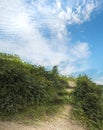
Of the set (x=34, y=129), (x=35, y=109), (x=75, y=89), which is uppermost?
(x=75, y=89)

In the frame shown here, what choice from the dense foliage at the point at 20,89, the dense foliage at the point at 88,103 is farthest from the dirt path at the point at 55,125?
the dense foliage at the point at 20,89

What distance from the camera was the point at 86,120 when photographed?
10.4 metres

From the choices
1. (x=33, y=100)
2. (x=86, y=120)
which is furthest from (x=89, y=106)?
(x=33, y=100)

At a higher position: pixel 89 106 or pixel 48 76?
pixel 48 76

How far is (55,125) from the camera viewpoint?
975 cm

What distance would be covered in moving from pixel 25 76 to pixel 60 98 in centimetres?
173

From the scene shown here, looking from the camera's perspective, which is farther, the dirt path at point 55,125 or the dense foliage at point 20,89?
the dense foliage at point 20,89

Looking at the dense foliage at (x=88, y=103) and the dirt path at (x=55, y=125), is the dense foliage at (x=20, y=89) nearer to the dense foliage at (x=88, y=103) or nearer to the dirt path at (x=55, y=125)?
the dirt path at (x=55, y=125)

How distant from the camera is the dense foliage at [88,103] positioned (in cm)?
1052

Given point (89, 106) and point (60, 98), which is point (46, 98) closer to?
point (60, 98)

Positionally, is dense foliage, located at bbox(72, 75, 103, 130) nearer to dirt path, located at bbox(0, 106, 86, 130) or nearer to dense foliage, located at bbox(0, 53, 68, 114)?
dirt path, located at bbox(0, 106, 86, 130)

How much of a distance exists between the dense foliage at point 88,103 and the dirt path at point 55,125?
0.37 metres

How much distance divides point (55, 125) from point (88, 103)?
1880 mm

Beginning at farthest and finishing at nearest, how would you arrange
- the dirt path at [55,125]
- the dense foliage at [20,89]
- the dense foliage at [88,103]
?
the dense foliage at [88,103], the dense foliage at [20,89], the dirt path at [55,125]
